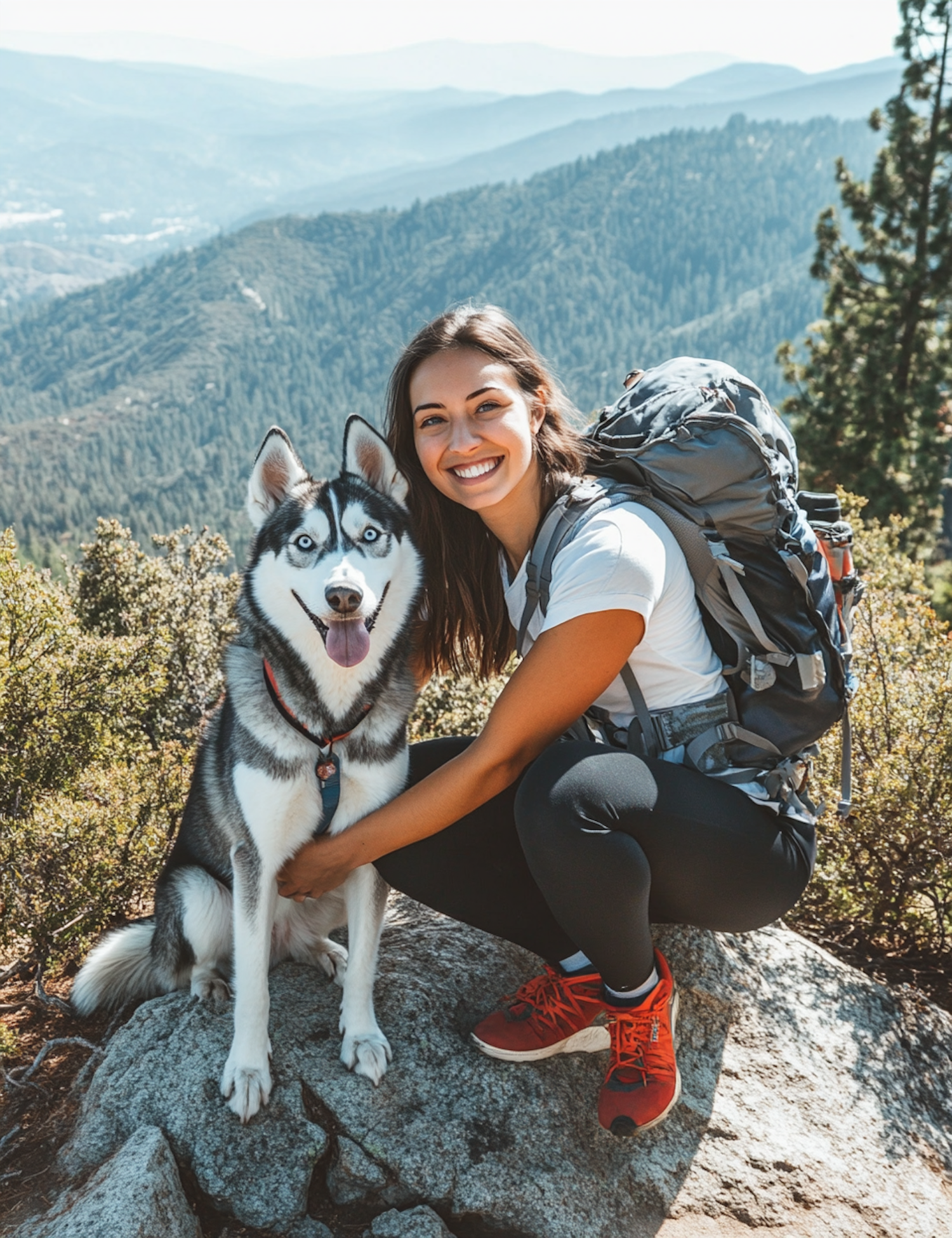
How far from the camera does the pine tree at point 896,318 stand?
62.0 ft

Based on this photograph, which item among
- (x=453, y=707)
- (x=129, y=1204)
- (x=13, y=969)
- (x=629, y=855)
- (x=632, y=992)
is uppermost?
(x=629, y=855)

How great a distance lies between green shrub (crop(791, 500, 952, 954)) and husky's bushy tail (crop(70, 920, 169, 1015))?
3028 mm

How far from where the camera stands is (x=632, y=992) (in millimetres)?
2846

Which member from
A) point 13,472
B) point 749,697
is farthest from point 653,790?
point 13,472

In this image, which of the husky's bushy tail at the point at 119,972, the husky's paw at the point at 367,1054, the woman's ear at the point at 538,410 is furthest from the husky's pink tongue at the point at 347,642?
the husky's bushy tail at the point at 119,972

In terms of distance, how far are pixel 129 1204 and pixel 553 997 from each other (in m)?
1.46

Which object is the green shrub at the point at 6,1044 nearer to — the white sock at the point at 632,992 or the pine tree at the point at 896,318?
the white sock at the point at 632,992

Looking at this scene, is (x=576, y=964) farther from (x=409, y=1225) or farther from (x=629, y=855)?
(x=409, y=1225)

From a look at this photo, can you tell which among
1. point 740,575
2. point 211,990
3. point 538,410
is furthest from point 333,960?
point 538,410

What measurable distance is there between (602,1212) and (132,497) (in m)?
156

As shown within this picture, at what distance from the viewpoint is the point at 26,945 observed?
14.6ft

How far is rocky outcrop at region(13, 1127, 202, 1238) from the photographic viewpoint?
244cm

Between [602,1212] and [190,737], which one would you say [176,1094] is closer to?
[602,1212]

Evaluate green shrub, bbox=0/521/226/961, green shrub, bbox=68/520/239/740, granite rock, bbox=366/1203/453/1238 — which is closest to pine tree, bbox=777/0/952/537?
green shrub, bbox=68/520/239/740
